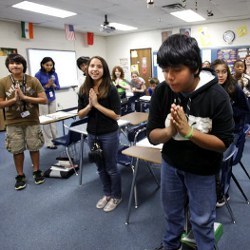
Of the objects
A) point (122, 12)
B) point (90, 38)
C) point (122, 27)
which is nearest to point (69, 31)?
point (90, 38)

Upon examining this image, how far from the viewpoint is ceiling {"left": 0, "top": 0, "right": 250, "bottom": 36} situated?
4.66m

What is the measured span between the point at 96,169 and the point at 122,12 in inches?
152

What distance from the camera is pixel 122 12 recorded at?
5.45 meters

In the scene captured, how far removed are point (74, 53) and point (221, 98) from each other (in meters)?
7.41

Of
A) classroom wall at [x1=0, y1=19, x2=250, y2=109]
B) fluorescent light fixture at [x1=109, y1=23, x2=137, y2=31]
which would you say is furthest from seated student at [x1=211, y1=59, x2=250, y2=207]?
fluorescent light fixture at [x1=109, y1=23, x2=137, y2=31]

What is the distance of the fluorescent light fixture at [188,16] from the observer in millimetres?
5693

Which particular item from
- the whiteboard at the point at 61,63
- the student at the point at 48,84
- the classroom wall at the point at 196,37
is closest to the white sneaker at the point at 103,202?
the student at the point at 48,84

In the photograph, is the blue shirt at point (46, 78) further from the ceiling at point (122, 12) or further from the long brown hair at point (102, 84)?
the long brown hair at point (102, 84)

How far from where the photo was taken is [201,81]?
104cm

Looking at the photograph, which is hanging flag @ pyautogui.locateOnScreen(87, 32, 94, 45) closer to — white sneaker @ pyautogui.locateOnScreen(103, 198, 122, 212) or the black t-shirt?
the black t-shirt

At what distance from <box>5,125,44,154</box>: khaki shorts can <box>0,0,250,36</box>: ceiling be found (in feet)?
9.32

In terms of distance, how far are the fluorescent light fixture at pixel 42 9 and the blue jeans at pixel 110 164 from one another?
3.71 metres

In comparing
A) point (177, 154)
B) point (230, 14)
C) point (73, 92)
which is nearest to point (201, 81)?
point (177, 154)

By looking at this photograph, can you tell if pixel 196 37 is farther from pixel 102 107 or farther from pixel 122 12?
pixel 102 107
